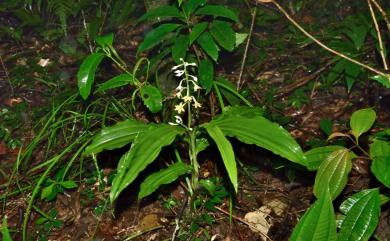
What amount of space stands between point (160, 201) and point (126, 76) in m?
0.70

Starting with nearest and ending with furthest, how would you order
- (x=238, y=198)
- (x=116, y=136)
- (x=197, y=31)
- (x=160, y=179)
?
1. (x=160, y=179)
2. (x=116, y=136)
3. (x=197, y=31)
4. (x=238, y=198)

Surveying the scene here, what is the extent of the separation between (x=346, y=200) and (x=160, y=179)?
0.74 metres

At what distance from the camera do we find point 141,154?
1.62m

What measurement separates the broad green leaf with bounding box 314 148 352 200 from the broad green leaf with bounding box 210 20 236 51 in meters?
0.70

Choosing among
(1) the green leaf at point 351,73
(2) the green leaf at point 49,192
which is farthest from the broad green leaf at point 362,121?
(2) the green leaf at point 49,192

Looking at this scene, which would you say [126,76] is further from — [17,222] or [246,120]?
[17,222]

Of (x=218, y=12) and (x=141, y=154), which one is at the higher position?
(x=218, y=12)

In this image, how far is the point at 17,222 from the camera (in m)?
2.39

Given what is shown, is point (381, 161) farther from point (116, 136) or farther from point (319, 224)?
point (116, 136)

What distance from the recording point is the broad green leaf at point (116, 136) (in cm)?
187

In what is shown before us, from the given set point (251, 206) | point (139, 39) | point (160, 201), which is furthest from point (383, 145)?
point (139, 39)

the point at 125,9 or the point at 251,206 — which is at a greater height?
the point at 125,9

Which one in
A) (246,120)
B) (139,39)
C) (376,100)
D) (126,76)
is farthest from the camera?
(139,39)

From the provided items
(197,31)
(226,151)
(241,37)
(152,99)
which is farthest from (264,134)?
(241,37)
